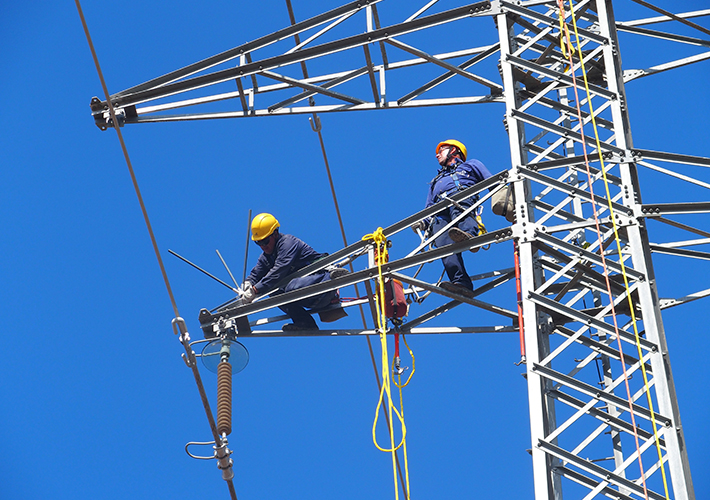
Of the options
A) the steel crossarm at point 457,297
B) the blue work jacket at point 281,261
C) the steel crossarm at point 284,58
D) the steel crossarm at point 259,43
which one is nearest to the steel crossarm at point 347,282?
the steel crossarm at point 457,297

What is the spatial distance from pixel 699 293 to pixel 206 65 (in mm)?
6654

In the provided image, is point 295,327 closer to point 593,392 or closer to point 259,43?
point 259,43

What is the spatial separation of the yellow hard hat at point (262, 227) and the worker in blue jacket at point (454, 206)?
6.93 feet

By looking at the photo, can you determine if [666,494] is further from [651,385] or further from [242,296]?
[242,296]

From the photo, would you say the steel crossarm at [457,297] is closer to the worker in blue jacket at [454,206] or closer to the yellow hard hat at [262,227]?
the worker in blue jacket at [454,206]

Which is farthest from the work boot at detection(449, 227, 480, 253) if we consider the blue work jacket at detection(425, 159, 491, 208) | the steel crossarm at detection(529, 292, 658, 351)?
the steel crossarm at detection(529, 292, 658, 351)

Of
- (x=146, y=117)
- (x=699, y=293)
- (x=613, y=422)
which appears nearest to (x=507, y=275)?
(x=699, y=293)

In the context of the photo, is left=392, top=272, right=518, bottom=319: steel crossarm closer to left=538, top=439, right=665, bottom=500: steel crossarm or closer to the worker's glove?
the worker's glove

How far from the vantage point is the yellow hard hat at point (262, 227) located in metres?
12.8

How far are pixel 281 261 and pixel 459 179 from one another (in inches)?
99.8

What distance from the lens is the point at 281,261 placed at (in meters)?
12.2

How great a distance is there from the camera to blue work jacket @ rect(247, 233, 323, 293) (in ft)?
39.9

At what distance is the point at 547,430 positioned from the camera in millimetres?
8789

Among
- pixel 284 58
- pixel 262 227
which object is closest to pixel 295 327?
pixel 262 227
